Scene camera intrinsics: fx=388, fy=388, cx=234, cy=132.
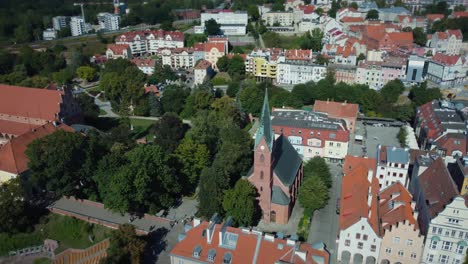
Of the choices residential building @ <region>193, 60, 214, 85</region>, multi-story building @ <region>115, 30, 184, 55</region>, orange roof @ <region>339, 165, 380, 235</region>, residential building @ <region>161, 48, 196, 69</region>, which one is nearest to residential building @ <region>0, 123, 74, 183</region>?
orange roof @ <region>339, 165, 380, 235</region>

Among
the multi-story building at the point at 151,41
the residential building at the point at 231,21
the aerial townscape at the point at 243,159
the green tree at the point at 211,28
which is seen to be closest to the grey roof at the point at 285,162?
the aerial townscape at the point at 243,159

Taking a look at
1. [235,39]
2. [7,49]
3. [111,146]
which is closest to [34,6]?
[7,49]

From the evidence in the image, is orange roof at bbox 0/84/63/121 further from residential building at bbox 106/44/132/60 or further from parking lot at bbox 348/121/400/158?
residential building at bbox 106/44/132/60

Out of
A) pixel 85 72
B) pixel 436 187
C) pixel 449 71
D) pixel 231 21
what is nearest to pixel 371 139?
pixel 436 187

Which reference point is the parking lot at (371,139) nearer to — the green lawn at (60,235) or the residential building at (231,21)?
the green lawn at (60,235)

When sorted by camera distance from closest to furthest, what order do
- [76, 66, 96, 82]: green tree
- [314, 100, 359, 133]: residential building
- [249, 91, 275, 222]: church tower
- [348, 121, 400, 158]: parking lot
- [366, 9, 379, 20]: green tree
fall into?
[249, 91, 275, 222]: church tower < [348, 121, 400, 158]: parking lot < [314, 100, 359, 133]: residential building < [76, 66, 96, 82]: green tree < [366, 9, 379, 20]: green tree

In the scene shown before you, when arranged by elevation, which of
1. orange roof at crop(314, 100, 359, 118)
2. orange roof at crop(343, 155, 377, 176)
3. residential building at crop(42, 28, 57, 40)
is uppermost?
residential building at crop(42, 28, 57, 40)
